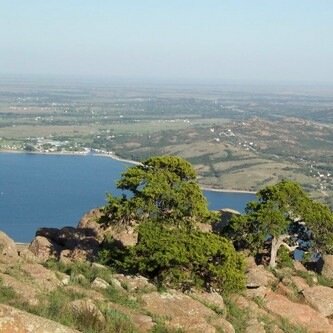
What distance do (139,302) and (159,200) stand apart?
35.7 feet

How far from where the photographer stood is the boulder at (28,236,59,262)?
2815cm

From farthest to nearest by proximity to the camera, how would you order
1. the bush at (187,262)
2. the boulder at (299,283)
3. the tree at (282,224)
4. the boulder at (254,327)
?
the tree at (282,224), the boulder at (299,283), the bush at (187,262), the boulder at (254,327)

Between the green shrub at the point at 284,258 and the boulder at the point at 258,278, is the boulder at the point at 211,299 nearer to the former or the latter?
the boulder at the point at 258,278

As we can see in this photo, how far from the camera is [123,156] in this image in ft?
596

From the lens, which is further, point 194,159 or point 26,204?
point 194,159

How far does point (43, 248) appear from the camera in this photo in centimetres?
2858

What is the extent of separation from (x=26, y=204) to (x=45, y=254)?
89387 millimetres

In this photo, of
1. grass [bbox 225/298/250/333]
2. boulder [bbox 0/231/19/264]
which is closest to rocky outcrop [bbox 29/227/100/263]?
boulder [bbox 0/231/19/264]

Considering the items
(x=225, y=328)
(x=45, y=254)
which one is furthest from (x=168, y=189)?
(x=225, y=328)

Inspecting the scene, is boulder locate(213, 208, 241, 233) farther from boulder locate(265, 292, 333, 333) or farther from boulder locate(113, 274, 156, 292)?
boulder locate(113, 274, 156, 292)

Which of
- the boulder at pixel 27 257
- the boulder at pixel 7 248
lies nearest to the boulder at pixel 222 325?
the boulder at pixel 27 257

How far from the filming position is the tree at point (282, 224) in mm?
29297

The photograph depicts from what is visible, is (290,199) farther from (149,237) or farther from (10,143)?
(10,143)

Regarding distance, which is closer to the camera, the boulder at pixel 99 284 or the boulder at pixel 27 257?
the boulder at pixel 99 284
